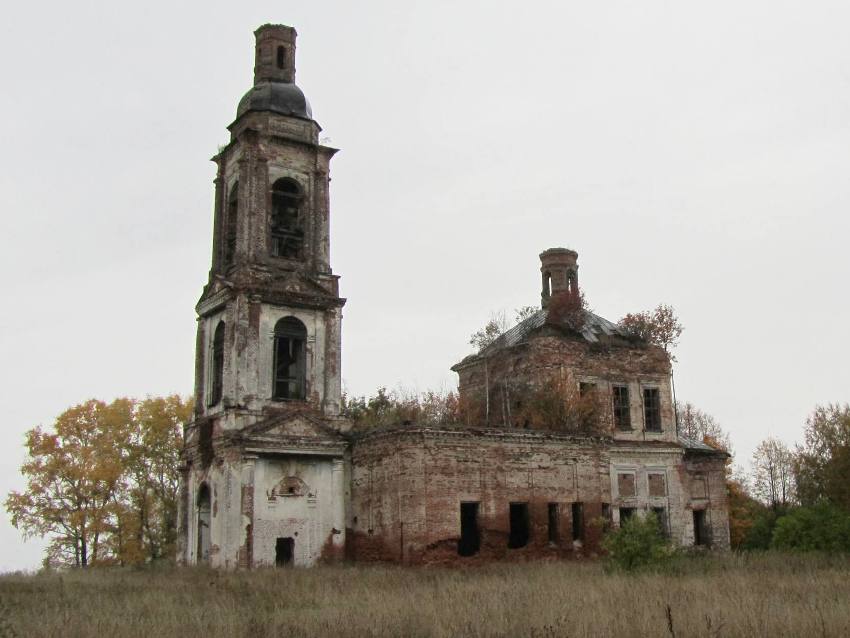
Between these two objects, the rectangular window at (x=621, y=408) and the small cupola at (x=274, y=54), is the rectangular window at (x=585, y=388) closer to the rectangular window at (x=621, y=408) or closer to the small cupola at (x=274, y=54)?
the rectangular window at (x=621, y=408)

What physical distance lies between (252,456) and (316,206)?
26.0 ft

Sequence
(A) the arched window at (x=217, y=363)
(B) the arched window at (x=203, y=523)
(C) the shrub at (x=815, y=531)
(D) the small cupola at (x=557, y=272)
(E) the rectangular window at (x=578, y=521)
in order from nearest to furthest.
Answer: (C) the shrub at (x=815, y=531), (E) the rectangular window at (x=578, y=521), (B) the arched window at (x=203, y=523), (A) the arched window at (x=217, y=363), (D) the small cupola at (x=557, y=272)

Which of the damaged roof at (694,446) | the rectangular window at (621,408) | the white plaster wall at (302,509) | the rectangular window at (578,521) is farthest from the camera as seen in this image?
the damaged roof at (694,446)

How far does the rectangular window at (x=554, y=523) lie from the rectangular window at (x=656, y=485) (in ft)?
17.2

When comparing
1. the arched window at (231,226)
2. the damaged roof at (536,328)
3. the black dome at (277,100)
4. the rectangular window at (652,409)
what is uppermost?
the black dome at (277,100)

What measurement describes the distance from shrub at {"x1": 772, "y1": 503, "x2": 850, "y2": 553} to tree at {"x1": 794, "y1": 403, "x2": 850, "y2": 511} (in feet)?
44.1

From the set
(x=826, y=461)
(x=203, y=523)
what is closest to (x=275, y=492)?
(x=203, y=523)

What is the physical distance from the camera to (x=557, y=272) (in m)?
33.8

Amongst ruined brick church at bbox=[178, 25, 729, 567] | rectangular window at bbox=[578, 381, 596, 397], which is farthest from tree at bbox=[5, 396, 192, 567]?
rectangular window at bbox=[578, 381, 596, 397]

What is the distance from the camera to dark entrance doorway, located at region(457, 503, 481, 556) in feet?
75.9

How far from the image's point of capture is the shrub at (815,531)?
19891 millimetres

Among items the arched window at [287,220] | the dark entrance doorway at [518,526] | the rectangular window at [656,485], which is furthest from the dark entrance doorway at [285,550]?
the rectangular window at [656,485]

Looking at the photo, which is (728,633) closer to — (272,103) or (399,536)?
(399,536)

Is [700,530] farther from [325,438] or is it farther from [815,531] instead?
[325,438]
